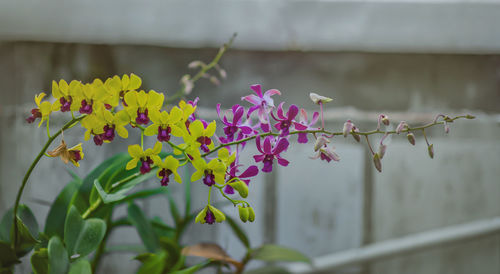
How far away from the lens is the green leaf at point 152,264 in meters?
0.53

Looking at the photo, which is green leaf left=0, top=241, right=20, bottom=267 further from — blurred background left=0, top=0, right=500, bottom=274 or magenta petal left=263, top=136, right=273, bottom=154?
blurred background left=0, top=0, right=500, bottom=274

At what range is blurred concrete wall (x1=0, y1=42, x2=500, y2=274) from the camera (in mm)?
905

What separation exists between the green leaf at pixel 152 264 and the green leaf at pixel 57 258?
0.44ft

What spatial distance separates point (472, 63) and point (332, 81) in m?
0.37

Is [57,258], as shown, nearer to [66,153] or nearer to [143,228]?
[66,153]

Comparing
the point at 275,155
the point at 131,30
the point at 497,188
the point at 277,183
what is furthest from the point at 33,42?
the point at 497,188

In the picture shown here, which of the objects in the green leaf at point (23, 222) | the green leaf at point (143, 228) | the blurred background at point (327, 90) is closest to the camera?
the green leaf at point (23, 222)

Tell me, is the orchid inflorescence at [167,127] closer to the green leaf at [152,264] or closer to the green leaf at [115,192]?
the green leaf at [115,192]

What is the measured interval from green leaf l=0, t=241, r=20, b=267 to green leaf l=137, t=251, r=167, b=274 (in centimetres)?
15

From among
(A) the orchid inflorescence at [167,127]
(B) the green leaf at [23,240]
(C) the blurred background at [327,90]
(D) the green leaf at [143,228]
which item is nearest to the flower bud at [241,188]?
(A) the orchid inflorescence at [167,127]

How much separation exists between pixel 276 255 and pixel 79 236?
403mm

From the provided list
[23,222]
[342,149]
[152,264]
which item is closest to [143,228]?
[152,264]

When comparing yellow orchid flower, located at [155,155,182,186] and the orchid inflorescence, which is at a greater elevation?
the orchid inflorescence

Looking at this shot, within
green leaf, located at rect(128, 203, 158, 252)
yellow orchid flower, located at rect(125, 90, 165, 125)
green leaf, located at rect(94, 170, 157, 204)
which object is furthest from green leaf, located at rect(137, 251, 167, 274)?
yellow orchid flower, located at rect(125, 90, 165, 125)
